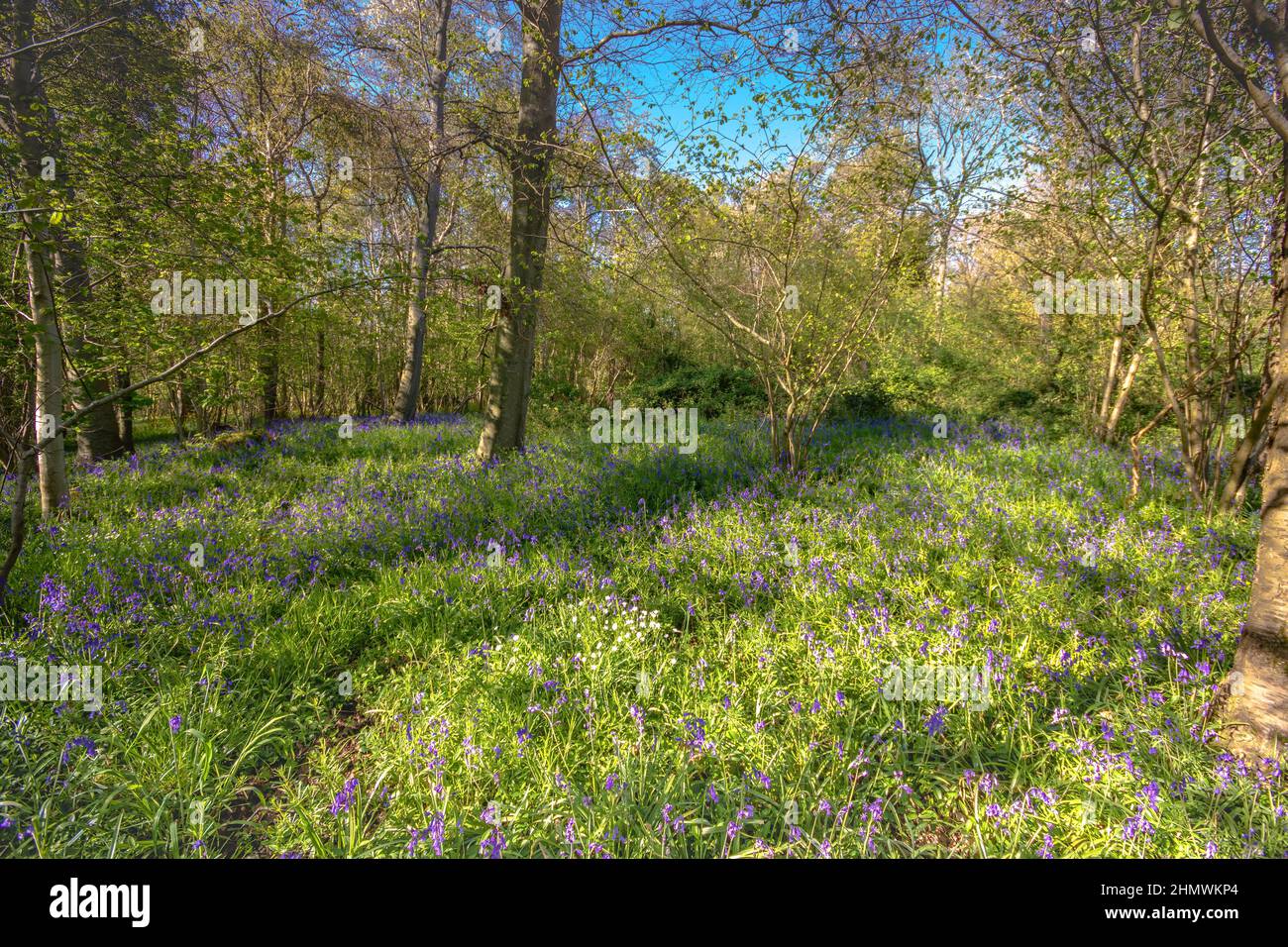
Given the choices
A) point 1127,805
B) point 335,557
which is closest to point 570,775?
point 1127,805

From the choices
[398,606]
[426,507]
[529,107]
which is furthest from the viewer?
[529,107]

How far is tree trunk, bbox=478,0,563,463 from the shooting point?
6.03 metres

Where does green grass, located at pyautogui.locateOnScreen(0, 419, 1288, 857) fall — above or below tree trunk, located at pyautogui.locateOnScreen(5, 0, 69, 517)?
below

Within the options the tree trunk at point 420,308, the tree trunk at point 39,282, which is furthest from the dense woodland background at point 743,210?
the tree trunk at point 420,308

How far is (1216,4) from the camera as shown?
10.9 ft

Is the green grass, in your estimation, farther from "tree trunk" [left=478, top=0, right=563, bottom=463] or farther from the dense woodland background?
"tree trunk" [left=478, top=0, right=563, bottom=463]

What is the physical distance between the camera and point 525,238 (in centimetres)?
648

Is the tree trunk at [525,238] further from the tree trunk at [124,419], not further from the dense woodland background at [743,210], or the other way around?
the tree trunk at [124,419]

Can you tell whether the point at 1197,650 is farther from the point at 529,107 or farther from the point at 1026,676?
the point at 529,107

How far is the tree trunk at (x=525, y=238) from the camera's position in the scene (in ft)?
19.8

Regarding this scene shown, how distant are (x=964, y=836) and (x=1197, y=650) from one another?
212 cm

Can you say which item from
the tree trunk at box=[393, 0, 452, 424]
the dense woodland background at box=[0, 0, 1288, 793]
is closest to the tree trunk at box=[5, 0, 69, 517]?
the dense woodland background at box=[0, 0, 1288, 793]

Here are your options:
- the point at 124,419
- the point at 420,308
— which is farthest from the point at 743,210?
the point at 124,419

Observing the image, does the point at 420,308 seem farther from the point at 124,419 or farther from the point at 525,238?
the point at 525,238
